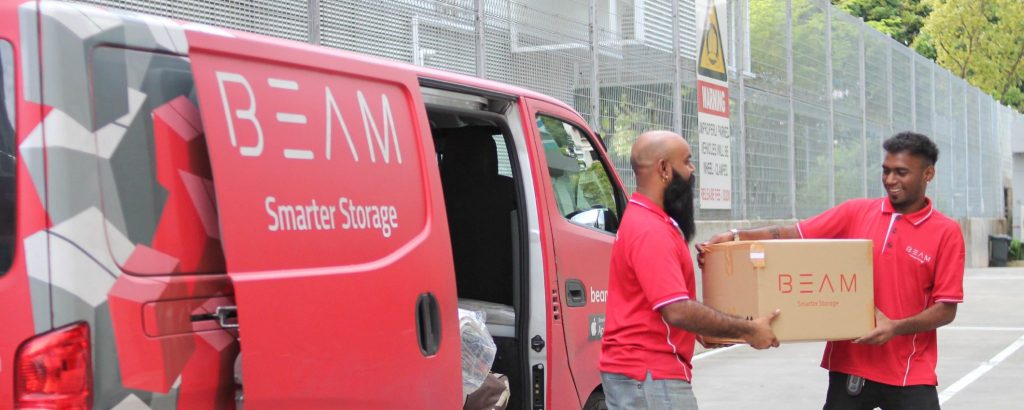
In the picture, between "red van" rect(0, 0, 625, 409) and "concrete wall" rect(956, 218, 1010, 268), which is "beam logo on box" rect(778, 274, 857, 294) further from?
"concrete wall" rect(956, 218, 1010, 268)

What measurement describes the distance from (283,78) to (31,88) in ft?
3.06

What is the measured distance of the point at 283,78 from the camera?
3.93 m

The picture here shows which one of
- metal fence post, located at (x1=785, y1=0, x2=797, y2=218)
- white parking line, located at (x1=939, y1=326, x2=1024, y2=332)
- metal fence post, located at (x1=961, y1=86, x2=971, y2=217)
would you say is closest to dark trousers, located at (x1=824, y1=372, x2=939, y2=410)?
white parking line, located at (x1=939, y1=326, x2=1024, y2=332)

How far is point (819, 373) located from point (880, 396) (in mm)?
6723

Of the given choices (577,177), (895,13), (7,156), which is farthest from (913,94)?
(895,13)

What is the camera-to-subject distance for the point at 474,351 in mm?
5168

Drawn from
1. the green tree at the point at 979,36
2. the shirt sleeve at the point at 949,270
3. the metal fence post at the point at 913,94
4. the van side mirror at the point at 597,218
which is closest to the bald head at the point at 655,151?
the shirt sleeve at the point at 949,270

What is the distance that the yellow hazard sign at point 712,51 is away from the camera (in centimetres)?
1422

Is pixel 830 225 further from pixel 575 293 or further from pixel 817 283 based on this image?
pixel 575 293

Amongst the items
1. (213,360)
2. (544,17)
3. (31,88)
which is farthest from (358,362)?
(544,17)

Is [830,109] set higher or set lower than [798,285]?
higher

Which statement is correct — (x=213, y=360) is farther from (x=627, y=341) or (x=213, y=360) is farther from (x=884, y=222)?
(x=884, y=222)

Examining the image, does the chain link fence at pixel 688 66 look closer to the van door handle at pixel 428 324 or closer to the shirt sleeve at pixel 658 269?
the van door handle at pixel 428 324

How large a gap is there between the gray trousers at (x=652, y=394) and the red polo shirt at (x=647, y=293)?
2 centimetres
